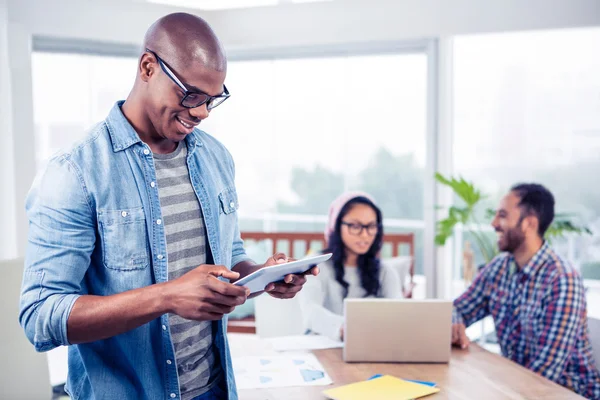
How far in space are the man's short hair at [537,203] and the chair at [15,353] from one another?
208cm

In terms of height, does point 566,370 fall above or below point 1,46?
below

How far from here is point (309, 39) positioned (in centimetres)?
381

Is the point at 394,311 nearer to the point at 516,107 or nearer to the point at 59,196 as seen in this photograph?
A: the point at 59,196

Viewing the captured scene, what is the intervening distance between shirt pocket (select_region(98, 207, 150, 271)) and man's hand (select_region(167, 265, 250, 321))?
170 mm

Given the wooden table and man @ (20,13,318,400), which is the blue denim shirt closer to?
man @ (20,13,318,400)

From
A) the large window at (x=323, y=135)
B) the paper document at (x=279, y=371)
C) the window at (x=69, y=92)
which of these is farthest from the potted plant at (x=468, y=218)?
the window at (x=69, y=92)

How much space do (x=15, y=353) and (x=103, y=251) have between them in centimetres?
95

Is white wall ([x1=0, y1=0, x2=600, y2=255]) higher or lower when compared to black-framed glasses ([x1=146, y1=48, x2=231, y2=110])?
higher

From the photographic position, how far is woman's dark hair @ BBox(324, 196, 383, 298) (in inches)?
112

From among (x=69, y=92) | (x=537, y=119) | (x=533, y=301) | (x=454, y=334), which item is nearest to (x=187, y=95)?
(x=454, y=334)

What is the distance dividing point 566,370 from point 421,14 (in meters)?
2.18

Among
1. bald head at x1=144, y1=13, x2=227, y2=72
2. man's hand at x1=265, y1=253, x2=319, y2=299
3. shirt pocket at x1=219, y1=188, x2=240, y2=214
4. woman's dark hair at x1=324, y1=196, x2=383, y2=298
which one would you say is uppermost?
bald head at x1=144, y1=13, x2=227, y2=72

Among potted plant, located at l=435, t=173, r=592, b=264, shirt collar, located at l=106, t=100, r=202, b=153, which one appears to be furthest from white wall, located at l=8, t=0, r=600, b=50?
shirt collar, located at l=106, t=100, r=202, b=153

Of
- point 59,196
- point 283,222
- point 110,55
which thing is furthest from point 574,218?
point 59,196
